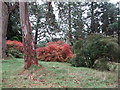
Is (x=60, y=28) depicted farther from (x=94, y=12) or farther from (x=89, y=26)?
(x=94, y=12)

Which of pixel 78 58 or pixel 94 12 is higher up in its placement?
pixel 94 12

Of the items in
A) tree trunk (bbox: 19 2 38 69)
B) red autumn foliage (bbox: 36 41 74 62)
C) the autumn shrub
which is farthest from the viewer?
the autumn shrub

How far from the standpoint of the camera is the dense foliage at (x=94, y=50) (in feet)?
17.1

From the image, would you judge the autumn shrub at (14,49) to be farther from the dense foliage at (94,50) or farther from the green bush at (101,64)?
the green bush at (101,64)

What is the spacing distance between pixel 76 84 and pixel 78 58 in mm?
2972

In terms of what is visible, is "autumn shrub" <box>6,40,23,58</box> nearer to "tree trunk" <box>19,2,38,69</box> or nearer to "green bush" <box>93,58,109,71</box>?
"tree trunk" <box>19,2,38,69</box>

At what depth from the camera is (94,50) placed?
5762 millimetres

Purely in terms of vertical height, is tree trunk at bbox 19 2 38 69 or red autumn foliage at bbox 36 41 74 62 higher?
tree trunk at bbox 19 2 38 69

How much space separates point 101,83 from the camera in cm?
348

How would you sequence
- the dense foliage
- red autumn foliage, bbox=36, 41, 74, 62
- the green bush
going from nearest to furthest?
the green bush < the dense foliage < red autumn foliage, bbox=36, 41, 74, 62

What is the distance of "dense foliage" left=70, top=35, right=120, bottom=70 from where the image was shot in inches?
205

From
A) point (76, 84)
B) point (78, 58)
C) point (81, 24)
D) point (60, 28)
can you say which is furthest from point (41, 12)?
point (76, 84)

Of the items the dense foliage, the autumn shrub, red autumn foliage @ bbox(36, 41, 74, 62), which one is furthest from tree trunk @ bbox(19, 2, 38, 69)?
the autumn shrub

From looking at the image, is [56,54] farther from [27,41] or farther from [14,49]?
[27,41]
